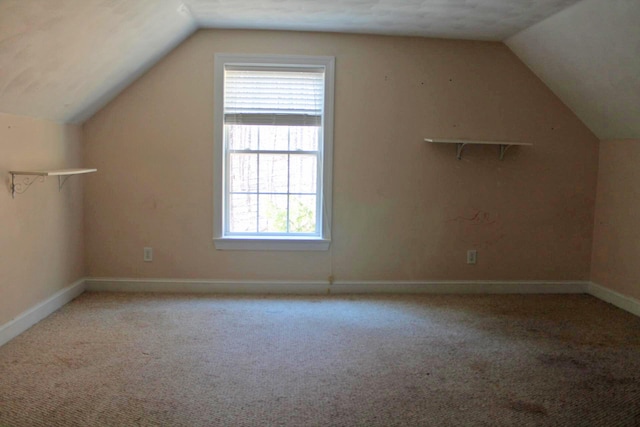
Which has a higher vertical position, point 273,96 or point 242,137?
point 273,96

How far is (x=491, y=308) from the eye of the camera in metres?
4.41

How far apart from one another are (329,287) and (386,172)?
1.15m

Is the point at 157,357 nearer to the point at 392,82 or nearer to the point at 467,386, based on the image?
the point at 467,386

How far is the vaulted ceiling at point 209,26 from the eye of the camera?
2.94 meters

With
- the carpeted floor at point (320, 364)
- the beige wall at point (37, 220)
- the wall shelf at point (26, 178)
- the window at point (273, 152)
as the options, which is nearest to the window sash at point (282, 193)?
the window at point (273, 152)

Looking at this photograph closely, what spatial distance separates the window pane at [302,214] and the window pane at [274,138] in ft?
1.56

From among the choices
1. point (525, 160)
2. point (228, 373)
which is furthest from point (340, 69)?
point (228, 373)

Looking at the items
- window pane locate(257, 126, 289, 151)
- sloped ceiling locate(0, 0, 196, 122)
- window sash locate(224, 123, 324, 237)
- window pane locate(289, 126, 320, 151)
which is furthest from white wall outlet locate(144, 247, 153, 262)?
window pane locate(289, 126, 320, 151)

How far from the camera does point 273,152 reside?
4.70m

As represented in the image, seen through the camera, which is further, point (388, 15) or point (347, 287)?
point (347, 287)

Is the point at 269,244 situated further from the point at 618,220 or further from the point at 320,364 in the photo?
the point at 618,220

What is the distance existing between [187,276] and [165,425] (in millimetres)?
2344

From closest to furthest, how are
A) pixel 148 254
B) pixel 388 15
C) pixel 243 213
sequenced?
pixel 388 15
pixel 148 254
pixel 243 213

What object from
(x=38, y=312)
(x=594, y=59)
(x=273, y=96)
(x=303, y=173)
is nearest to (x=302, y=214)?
(x=303, y=173)
